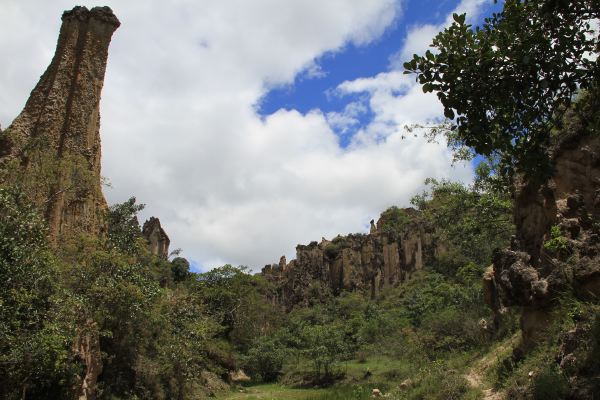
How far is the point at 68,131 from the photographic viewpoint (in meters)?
22.6

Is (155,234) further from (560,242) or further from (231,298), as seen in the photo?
(560,242)

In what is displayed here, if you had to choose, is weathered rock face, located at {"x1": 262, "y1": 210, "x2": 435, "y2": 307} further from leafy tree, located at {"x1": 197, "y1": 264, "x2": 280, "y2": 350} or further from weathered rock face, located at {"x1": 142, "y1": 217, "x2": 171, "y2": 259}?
leafy tree, located at {"x1": 197, "y1": 264, "x2": 280, "y2": 350}

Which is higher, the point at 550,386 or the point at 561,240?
the point at 561,240

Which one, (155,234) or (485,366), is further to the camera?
(155,234)

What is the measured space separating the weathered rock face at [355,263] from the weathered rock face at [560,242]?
66.5m

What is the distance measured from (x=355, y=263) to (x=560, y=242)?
76228mm

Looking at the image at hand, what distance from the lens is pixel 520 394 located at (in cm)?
959

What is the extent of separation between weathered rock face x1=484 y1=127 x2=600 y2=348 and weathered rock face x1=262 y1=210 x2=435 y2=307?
218 feet

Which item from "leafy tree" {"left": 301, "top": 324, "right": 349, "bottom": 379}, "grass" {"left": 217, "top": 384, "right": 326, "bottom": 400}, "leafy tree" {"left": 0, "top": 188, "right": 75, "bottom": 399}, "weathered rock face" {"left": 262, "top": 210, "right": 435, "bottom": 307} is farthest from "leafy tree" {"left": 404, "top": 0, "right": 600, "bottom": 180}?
"weathered rock face" {"left": 262, "top": 210, "right": 435, "bottom": 307}

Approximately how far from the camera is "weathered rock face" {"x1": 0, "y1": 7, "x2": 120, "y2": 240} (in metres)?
19.5

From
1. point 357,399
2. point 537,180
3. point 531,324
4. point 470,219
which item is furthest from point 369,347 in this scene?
point 537,180

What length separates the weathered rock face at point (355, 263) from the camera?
3088 inches

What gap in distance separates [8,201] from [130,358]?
11175 millimetres

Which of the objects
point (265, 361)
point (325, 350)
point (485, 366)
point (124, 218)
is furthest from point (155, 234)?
point (485, 366)
